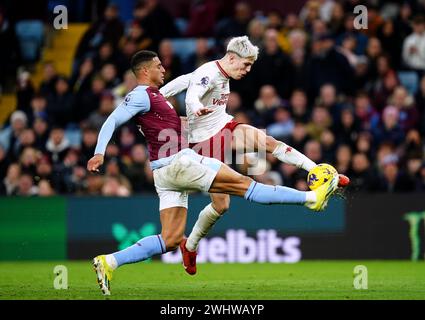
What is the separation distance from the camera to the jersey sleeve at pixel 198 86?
1145cm

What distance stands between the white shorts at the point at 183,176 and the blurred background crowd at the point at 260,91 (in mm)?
5852

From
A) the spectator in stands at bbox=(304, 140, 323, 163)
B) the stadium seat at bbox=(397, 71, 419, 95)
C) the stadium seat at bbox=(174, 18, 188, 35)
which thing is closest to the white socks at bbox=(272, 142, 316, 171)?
the spectator in stands at bbox=(304, 140, 323, 163)

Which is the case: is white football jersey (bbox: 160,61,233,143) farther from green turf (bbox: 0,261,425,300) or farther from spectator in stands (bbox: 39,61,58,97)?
spectator in stands (bbox: 39,61,58,97)

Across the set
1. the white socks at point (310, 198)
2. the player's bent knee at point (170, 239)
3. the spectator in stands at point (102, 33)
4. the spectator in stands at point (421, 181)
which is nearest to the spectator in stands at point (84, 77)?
the spectator in stands at point (102, 33)

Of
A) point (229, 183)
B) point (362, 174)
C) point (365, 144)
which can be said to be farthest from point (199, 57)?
point (229, 183)

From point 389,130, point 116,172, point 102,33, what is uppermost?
point 102,33

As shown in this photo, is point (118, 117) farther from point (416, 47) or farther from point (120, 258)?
point (416, 47)

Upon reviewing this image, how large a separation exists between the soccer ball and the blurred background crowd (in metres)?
5.56

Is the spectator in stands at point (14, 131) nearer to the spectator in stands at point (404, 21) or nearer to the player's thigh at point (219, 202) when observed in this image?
the spectator in stands at point (404, 21)

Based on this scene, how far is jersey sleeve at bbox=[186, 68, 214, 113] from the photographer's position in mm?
11445

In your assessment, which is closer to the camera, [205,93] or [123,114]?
[123,114]

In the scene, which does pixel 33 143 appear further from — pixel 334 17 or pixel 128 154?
pixel 334 17

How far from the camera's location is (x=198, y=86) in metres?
11.7

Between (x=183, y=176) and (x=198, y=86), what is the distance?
960mm
